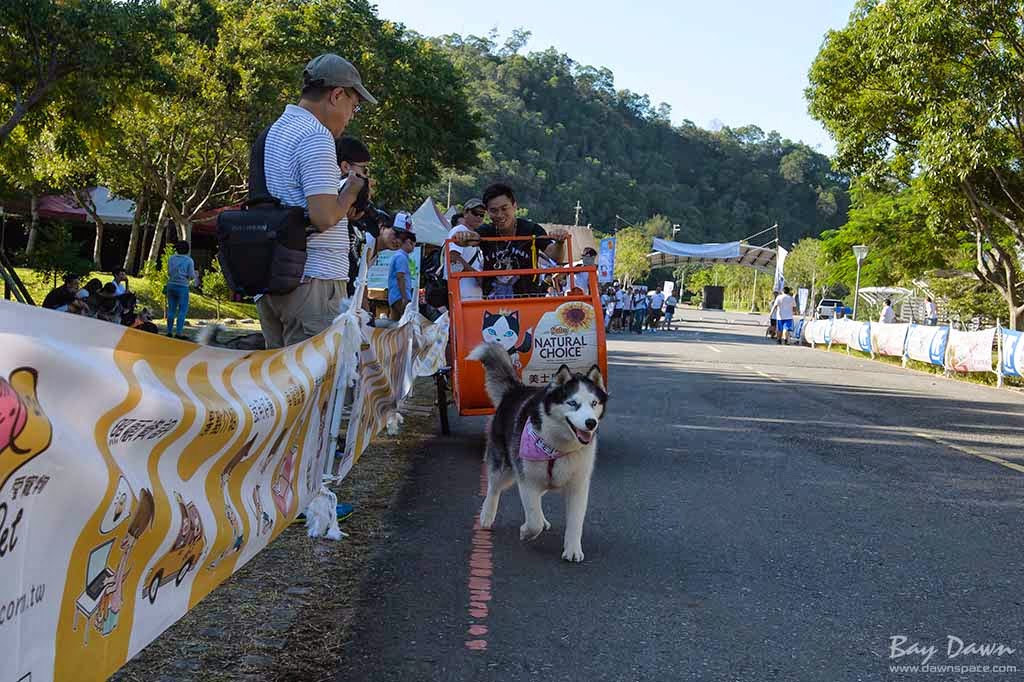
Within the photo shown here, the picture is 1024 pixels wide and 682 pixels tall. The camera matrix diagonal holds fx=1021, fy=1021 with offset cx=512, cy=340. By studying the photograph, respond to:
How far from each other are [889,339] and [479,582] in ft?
81.0

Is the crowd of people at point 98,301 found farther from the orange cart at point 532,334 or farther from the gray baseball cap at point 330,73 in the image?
the gray baseball cap at point 330,73

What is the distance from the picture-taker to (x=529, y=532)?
213 inches

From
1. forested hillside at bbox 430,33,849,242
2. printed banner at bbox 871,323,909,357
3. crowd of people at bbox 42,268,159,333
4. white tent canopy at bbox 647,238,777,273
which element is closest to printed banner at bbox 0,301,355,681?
crowd of people at bbox 42,268,159,333

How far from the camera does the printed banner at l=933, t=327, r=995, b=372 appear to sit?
786 inches

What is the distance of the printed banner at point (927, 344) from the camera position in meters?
22.5

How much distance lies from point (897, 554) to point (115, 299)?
12.6m

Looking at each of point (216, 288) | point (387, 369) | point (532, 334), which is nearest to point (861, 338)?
point (216, 288)

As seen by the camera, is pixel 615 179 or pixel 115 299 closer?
pixel 115 299

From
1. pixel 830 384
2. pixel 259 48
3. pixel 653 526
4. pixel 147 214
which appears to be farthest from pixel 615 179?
pixel 653 526

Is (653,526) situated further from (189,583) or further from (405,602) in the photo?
(189,583)

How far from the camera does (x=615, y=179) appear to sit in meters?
144

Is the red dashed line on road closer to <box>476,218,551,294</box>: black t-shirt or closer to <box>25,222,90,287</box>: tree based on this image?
<box>476,218,551,294</box>: black t-shirt

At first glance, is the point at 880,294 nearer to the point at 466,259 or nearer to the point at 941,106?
the point at 941,106

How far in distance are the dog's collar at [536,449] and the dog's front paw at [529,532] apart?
1.25 ft
